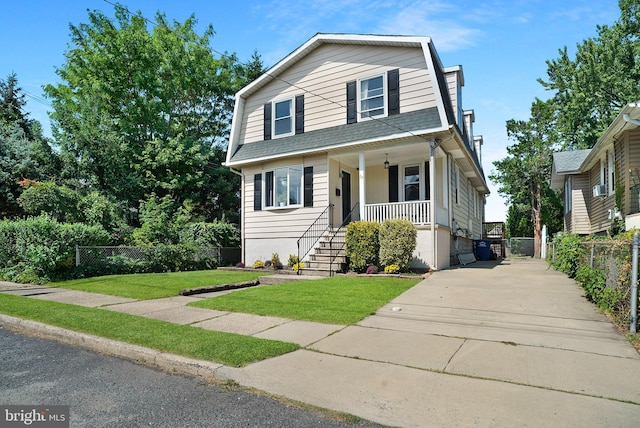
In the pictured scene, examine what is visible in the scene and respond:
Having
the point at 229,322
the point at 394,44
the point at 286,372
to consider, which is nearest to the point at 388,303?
the point at 229,322

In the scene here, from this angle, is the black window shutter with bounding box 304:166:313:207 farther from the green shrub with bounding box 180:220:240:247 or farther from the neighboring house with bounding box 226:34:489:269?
the green shrub with bounding box 180:220:240:247

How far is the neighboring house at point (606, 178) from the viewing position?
11922 mm

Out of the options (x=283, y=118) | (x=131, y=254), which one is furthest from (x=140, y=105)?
(x=131, y=254)

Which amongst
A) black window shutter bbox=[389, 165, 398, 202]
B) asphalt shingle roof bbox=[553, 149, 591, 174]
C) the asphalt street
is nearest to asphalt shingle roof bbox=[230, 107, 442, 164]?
black window shutter bbox=[389, 165, 398, 202]

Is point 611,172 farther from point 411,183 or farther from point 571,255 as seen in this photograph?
point 411,183

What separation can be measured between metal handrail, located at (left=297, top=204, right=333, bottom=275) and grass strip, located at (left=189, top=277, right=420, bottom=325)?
12.8ft

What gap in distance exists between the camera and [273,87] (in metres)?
15.9

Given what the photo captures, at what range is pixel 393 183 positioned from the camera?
14930mm

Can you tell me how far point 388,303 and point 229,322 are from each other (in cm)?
302

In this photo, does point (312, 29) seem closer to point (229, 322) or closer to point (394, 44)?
point (394, 44)

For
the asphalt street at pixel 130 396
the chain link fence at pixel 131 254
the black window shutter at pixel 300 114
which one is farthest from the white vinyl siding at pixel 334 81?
the asphalt street at pixel 130 396

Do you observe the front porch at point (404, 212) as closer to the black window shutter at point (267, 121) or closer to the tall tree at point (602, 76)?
the black window shutter at point (267, 121)

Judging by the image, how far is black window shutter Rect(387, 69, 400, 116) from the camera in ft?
42.7

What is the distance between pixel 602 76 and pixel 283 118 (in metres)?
23.2
